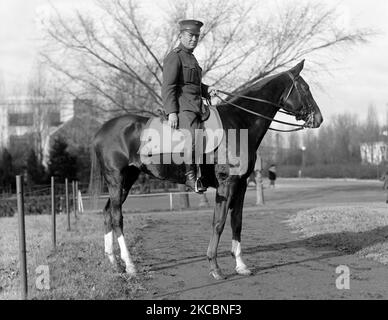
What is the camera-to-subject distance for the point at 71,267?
7.71 metres

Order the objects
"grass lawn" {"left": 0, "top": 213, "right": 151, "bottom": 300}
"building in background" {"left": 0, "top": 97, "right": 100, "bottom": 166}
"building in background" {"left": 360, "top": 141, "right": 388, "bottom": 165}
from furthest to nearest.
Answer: "building in background" {"left": 360, "top": 141, "right": 388, "bottom": 165} → "building in background" {"left": 0, "top": 97, "right": 100, "bottom": 166} → "grass lawn" {"left": 0, "top": 213, "right": 151, "bottom": 300}

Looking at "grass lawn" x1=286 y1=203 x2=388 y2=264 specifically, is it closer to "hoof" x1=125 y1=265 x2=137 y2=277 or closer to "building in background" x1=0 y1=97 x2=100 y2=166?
"hoof" x1=125 y1=265 x2=137 y2=277

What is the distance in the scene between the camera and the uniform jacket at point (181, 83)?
24.0ft

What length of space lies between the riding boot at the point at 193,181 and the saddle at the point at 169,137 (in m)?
0.29

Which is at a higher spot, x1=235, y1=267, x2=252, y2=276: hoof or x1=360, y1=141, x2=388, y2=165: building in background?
x1=360, y1=141, x2=388, y2=165: building in background

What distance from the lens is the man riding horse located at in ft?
24.0

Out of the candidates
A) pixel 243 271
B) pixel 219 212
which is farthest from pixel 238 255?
pixel 219 212

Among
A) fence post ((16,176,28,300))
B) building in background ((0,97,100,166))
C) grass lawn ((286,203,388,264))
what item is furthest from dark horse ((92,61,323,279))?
building in background ((0,97,100,166))

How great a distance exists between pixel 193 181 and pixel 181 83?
1.46m

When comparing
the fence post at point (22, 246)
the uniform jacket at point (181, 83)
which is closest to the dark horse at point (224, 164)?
the uniform jacket at point (181, 83)

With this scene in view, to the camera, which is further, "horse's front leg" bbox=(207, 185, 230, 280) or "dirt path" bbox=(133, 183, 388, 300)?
"horse's front leg" bbox=(207, 185, 230, 280)

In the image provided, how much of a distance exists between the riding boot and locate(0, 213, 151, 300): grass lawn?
57.3 inches

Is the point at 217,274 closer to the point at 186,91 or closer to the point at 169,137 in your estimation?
the point at 169,137

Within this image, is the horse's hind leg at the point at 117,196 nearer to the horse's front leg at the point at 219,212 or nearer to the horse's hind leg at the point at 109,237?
the horse's hind leg at the point at 109,237
